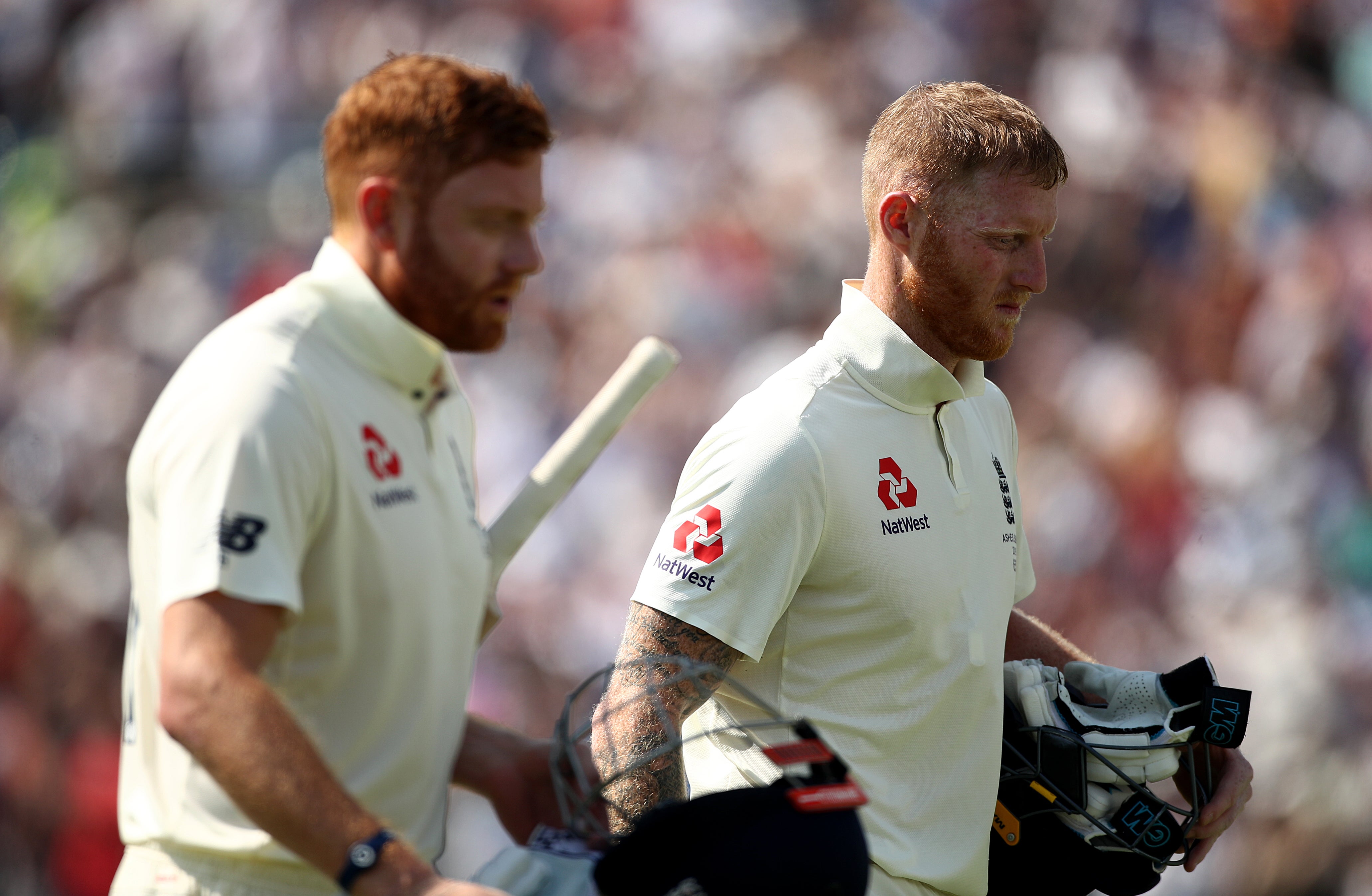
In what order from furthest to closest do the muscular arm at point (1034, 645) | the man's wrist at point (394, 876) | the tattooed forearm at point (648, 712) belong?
the muscular arm at point (1034, 645) < the tattooed forearm at point (648, 712) < the man's wrist at point (394, 876)

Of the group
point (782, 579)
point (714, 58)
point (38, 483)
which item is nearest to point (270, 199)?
point (38, 483)

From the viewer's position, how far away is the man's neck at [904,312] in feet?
8.36

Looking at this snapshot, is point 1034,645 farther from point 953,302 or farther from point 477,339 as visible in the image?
point 477,339

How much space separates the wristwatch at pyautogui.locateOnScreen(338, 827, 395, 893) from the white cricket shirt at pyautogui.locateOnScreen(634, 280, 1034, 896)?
0.78m

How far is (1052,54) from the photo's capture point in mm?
6980

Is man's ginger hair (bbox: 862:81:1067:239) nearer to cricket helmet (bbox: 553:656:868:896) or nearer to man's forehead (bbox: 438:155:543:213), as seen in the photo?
man's forehead (bbox: 438:155:543:213)

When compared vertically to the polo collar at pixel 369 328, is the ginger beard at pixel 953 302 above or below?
above

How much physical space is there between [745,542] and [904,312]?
587 mm

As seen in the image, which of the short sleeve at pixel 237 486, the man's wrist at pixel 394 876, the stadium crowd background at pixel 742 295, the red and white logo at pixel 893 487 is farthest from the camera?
the stadium crowd background at pixel 742 295

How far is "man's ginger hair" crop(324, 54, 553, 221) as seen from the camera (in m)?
1.86

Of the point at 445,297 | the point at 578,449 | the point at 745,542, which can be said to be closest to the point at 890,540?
the point at 745,542

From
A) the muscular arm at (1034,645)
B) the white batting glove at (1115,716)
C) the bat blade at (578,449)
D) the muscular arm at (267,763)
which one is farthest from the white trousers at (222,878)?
the muscular arm at (1034,645)

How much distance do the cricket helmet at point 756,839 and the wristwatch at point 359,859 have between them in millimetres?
276

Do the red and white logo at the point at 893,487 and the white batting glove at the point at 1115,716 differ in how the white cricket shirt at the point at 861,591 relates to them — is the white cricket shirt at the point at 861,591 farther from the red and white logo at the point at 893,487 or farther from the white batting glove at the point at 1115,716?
the white batting glove at the point at 1115,716
